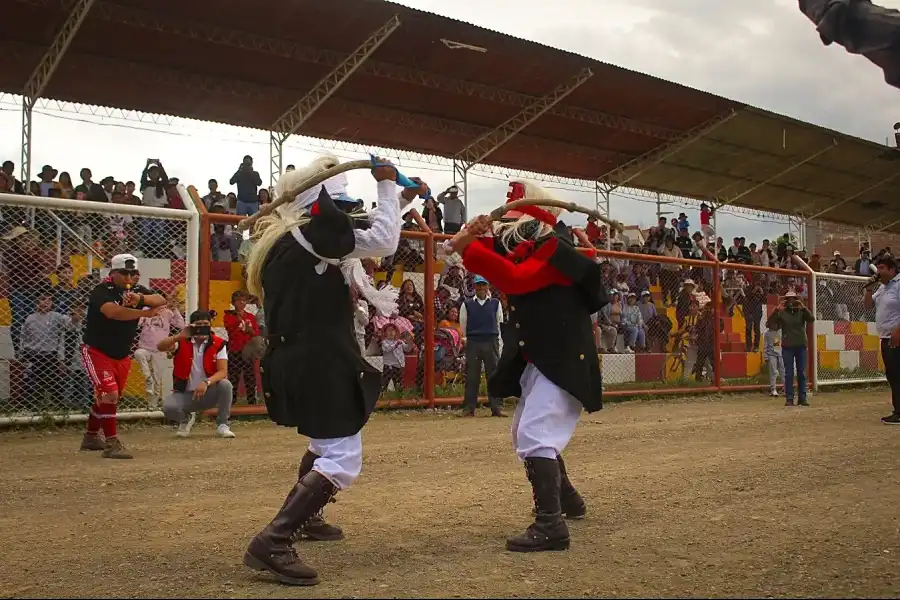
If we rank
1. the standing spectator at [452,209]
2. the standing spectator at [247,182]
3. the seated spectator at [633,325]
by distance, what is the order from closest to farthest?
the seated spectator at [633,325], the standing spectator at [247,182], the standing spectator at [452,209]

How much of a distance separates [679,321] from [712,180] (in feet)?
37.5

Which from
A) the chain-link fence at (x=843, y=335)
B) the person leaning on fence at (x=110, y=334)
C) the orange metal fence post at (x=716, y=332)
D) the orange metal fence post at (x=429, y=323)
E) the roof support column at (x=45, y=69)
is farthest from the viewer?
the chain-link fence at (x=843, y=335)

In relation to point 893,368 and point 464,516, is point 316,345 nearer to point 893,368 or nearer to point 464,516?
point 464,516

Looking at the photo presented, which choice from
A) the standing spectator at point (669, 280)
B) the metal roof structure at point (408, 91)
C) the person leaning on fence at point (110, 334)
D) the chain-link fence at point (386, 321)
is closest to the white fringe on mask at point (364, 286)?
the person leaning on fence at point (110, 334)

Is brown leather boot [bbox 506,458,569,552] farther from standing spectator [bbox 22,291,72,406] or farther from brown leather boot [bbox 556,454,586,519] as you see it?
standing spectator [bbox 22,291,72,406]

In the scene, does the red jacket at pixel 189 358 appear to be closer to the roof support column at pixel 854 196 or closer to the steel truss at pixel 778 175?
the steel truss at pixel 778 175

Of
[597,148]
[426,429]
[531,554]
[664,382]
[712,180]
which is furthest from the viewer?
[712,180]

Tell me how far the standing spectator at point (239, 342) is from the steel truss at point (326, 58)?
6589mm

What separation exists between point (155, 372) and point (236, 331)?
102 centimetres

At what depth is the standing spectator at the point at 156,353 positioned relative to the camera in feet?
31.8

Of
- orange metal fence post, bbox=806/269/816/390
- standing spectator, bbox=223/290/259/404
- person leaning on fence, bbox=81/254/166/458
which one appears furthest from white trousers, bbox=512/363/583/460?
orange metal fence post, bbox=806/269/816/390

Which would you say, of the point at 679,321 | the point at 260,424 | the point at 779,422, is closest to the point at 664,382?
the point at 679,321

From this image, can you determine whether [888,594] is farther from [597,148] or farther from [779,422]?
[597,148]

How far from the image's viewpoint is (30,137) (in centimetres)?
1458
